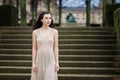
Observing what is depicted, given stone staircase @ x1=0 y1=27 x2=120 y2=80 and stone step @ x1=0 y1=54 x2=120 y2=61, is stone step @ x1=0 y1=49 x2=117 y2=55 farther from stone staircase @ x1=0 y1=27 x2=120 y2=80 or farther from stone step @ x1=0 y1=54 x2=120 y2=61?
stone step @ x1=0 y1=54 x2=120 y2=61

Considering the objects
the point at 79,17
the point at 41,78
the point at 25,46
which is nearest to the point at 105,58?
the point at 25,46

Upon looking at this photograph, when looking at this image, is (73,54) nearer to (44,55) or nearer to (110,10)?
(110,10)

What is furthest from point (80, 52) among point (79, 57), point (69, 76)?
point (69, 76)

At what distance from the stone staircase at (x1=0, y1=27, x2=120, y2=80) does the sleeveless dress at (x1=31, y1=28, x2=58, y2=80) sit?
421 cm

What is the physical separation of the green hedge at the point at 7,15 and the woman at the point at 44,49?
905 cm

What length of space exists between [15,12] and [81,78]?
6862 mm

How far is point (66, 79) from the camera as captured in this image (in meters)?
11.0

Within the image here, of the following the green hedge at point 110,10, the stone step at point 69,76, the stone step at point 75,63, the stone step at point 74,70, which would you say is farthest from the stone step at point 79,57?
the green hedge at point 110,10

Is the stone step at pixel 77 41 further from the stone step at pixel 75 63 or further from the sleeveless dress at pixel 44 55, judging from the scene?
the sleeveless dress at pixel 44 55

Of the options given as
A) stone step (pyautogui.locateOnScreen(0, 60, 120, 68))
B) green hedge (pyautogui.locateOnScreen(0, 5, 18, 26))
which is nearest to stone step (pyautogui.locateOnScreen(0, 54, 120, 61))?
stone step (pyautogui.locateOnScreen(0, 60, 120, 68))

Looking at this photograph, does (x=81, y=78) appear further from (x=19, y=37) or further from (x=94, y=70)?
(x=19, y=37)

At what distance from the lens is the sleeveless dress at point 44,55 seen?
6.79 meters

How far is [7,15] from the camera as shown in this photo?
53.0 feet

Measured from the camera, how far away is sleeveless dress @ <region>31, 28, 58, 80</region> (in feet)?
22.3
